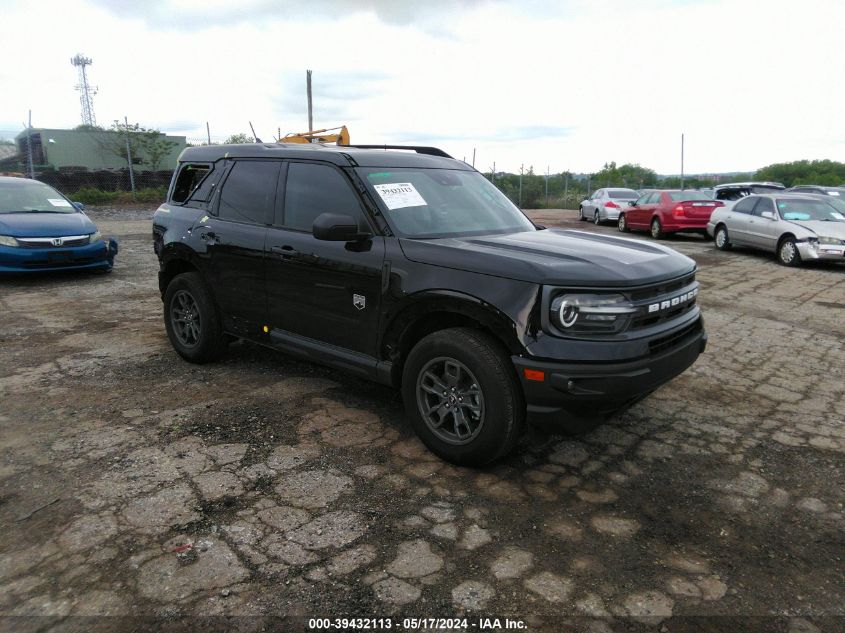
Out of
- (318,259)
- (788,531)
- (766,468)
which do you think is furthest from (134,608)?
(766,468)

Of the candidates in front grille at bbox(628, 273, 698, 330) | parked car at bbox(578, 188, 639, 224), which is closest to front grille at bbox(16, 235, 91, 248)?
front grille at bbox(628, 273, 698, 330)

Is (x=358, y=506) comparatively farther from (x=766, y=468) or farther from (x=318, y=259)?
(x=766, y=468)

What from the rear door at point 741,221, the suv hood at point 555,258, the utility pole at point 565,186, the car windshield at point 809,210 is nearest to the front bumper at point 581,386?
the suv hood at point 555,258

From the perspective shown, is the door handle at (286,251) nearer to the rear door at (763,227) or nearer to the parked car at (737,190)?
the rear door at (763,227)

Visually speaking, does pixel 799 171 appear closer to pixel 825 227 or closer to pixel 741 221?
pixel 741 221

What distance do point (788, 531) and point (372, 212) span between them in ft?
9.45

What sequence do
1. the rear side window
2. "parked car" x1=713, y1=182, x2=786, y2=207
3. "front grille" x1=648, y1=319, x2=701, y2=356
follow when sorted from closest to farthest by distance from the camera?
"front grille" x1=648, y1=319, x2=701, y2=356, the rear side window, "parked car" x1=713, y1=182, x2=786, y2=207

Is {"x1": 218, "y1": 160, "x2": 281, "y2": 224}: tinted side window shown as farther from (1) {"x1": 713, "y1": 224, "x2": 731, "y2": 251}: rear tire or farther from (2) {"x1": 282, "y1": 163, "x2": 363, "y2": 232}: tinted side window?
(1) {"x1": 713, "y1": 224, "x2": 731, "y2": 251}: rear tire

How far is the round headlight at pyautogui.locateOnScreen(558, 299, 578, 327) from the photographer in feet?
10.2

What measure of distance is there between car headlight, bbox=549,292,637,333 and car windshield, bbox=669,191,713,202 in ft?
47.3

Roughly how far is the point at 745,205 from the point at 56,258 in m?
13.3

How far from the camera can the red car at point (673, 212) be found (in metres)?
15.7

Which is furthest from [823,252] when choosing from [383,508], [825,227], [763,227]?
[383,508]

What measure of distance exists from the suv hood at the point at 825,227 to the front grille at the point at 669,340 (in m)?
9.38
